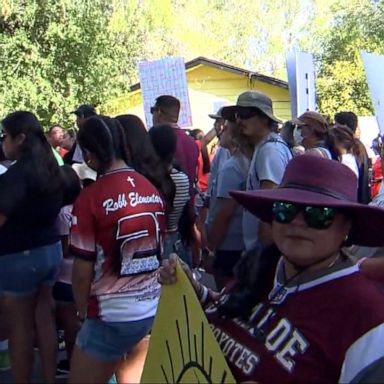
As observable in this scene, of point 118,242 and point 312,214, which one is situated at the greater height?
point 312,214

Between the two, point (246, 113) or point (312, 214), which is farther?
point (246, 113)

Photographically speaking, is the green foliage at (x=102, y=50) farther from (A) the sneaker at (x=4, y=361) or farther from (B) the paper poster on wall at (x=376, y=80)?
(B) the paper poster on wall at (x=376, y=80)

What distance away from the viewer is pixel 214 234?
13.9 feet

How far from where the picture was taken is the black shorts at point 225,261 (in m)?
4.29

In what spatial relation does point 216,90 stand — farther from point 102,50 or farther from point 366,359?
point 366,359

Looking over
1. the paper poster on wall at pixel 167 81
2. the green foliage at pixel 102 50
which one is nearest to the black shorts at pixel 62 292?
the paper poster on wall at pixel 167 81

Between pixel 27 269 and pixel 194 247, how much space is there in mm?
1267

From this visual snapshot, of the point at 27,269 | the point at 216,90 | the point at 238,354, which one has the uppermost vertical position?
the point at 238,354

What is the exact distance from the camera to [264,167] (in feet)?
12.3

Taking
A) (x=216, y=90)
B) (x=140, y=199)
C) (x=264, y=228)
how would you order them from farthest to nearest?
(x=216, y=90) → (x=264, y=228) → (x=140, y=199)

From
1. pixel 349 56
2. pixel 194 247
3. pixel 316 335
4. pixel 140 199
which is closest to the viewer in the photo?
pixel 316 335

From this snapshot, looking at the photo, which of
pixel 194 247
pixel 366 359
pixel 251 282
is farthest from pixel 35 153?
pixel 366 359

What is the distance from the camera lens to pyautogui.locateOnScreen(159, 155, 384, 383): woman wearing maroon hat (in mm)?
1840

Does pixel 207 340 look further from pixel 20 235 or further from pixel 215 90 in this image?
pixel 215 90
